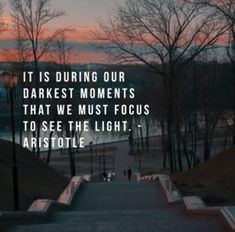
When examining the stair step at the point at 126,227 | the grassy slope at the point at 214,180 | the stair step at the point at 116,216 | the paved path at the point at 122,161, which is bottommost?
the paved path at the point at 122,161

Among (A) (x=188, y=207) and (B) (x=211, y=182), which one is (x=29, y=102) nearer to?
(B) (x=211, y=182)

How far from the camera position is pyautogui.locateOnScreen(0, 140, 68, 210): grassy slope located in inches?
826

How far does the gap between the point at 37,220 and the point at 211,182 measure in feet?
42.8

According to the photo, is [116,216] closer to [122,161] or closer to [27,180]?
[27,180]

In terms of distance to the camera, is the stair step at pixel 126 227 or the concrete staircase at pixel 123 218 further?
the concrete staircase at pixel 123 218

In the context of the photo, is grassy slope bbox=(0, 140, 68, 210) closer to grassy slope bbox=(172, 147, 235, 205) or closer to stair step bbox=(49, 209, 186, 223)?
grassy slope bbox=(172, 147, 235, 205)

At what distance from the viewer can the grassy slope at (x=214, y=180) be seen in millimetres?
18984

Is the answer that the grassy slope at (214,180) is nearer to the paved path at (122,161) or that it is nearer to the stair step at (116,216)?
the stair step at (116,216)

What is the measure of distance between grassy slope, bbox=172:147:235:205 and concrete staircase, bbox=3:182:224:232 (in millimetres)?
1638

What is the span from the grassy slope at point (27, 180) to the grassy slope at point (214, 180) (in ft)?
17.0

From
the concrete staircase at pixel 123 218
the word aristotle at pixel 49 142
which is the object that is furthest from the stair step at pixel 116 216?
the word aristotle at pixel 49 142

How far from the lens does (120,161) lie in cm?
7781

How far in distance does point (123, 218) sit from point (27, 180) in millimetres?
15438

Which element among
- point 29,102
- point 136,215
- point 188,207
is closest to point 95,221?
point 136,215
